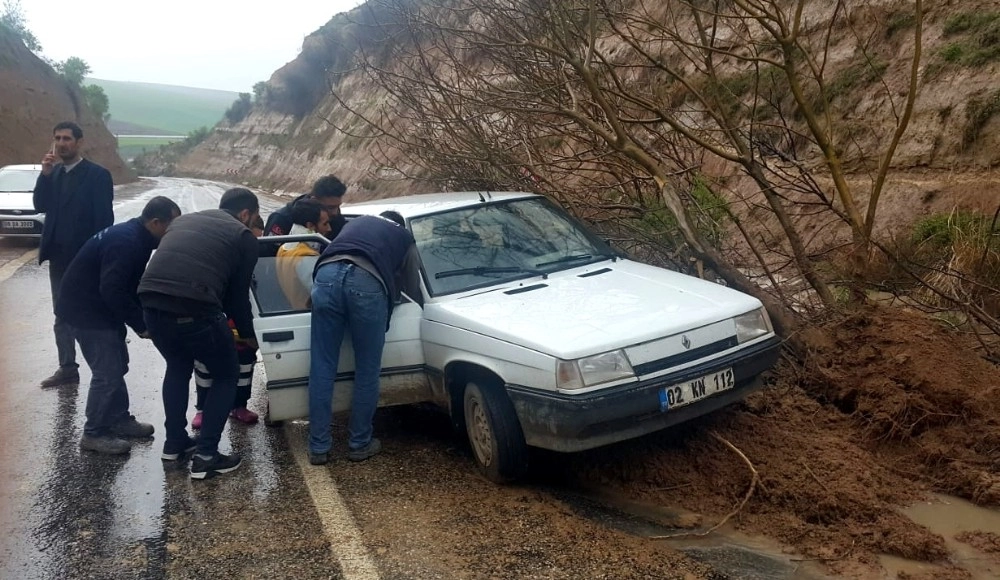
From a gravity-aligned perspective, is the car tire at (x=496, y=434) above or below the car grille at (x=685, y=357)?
below

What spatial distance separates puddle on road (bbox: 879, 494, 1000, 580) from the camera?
321 centimetres

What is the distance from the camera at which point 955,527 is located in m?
3.57

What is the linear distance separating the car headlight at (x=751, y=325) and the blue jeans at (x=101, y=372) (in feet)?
12.3

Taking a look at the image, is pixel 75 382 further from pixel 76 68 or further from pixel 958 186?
pixel 76 68

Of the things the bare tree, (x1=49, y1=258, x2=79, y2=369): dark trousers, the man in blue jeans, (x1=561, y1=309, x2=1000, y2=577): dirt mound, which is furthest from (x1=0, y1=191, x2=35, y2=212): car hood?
(x1=561, y1=309, x2=1000, y2=577): dirt mound

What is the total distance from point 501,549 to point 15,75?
50.3 meters

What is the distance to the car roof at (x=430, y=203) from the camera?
5445 millimetres

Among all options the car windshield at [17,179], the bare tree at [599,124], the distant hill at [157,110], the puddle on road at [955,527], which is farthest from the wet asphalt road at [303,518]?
the distant hill at [157,110]

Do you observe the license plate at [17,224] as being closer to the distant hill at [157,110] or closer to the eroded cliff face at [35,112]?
the eroded cliff face at [35,112]

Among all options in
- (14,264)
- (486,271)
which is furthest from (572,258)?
(14,264)

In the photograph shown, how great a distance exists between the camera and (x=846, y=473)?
3959 millimetres

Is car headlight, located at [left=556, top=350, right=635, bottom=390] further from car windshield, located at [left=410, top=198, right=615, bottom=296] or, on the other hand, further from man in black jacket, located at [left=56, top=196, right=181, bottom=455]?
man in black jacket, located at [left=56, top=196, right=181, bottom=455]

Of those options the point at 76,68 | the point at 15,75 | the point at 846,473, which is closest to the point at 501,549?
the point at 846,473

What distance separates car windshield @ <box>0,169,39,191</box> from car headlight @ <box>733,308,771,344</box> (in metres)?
15.0
